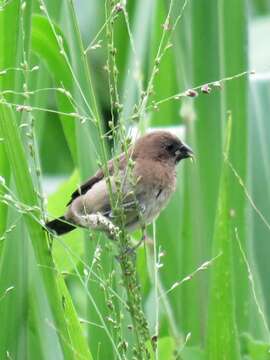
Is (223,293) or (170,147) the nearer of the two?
(223,293)

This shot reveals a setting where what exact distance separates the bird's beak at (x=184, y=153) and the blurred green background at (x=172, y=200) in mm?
22

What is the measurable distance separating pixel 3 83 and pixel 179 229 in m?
0.93

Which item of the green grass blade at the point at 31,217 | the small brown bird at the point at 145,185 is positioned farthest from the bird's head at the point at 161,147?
the green grass blade at the point at 31,217

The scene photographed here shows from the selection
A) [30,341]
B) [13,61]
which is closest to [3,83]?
[13,61]

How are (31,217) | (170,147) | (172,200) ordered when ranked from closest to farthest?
(31,217), (170,147), (172,200)

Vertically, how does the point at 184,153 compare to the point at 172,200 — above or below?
above

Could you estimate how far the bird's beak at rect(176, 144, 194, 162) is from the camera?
2.49 meters

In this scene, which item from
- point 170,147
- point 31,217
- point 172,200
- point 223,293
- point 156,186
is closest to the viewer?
point 31,217

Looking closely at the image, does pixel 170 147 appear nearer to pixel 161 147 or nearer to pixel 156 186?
pixel 161 147

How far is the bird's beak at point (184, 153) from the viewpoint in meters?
2.49

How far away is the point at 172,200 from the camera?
9.13 feet

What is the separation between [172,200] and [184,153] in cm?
24

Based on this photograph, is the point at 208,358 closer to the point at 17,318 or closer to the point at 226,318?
the point at 226,318

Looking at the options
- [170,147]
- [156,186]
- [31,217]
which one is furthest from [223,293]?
[170,147]
